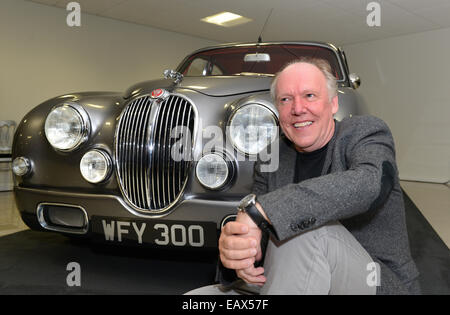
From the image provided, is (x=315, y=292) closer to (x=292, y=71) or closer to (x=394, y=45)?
(x=292, y=71)

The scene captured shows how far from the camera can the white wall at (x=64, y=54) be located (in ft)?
17.7

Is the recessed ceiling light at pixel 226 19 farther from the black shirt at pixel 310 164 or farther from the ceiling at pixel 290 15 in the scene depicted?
the black shirt at pixel 310 164

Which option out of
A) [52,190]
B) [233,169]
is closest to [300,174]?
[233,169]

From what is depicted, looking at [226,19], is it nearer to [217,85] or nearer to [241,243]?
[217,85]

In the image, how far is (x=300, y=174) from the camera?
117 centimetres

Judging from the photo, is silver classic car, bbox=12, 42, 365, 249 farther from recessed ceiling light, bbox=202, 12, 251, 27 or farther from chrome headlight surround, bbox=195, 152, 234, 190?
recessed ceiling light, bbox=202, 12, 251, 27

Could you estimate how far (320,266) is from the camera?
32.0 inches

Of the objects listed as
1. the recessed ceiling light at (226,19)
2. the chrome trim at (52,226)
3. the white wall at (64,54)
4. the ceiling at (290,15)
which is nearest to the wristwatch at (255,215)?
the chrome trim at (52,226)

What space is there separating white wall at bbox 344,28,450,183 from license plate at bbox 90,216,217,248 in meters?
6.58

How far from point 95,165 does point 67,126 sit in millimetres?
247

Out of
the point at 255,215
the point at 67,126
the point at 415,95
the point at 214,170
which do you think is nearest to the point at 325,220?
the point at 255,215

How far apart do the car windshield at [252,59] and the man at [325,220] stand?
3.76ft

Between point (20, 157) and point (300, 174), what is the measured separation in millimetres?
1338

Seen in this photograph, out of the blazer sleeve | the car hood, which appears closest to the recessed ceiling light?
the car hood
